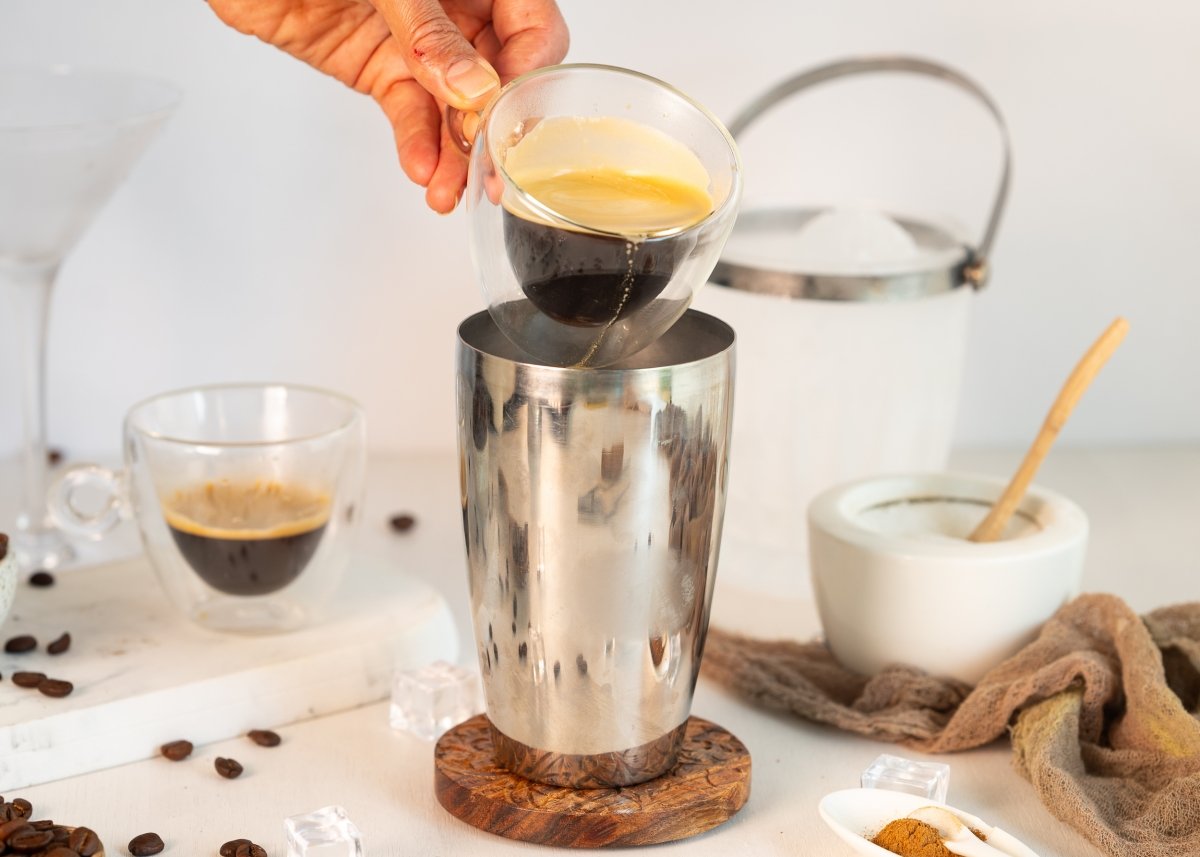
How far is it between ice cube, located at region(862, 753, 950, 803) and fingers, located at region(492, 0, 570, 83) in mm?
402

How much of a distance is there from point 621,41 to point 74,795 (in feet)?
2.37

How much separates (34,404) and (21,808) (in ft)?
1.40

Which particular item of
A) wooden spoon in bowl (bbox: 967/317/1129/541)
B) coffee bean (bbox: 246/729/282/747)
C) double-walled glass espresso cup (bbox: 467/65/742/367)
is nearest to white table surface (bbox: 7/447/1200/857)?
coffee bean (bbox: 246/729/282/747)

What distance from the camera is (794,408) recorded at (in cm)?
97

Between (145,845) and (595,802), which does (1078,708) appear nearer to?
(595,802)

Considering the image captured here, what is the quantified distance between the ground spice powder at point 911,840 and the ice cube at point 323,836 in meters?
0.23

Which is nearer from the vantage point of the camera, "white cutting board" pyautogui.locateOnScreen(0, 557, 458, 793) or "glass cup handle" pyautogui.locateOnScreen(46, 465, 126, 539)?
"white cutting board" pyautogui.locateOnScreen(0, 557, 458, 793)

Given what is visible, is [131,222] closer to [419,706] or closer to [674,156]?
[419,706]

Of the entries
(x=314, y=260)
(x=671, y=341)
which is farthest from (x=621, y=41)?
(x=671, y=341)

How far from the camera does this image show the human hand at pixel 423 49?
25.5 inches

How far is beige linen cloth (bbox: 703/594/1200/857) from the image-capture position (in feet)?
2.19

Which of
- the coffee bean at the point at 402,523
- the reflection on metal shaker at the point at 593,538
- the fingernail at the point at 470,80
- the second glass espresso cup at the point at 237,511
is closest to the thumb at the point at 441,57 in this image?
the fingernail at the point at 470,80

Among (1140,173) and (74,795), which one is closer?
(74,795)

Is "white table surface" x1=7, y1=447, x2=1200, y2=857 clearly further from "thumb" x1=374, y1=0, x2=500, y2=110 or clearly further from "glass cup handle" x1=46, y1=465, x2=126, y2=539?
"thumb" x1=374, y1=0, x2=500, y2=110
